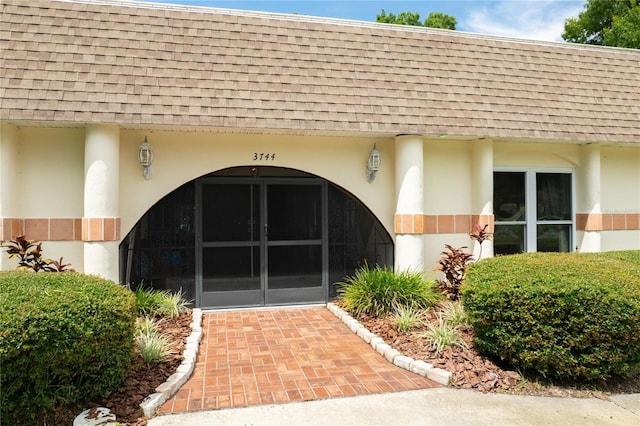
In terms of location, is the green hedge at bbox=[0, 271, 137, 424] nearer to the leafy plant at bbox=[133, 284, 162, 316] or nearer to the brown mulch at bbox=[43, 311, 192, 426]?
the brown mulch at bbox=[43, 311, 192, 426]

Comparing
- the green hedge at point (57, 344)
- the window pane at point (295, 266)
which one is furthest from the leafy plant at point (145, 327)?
the window pane at point (295, 266)

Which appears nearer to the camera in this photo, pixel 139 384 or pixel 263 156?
pixel 139 384

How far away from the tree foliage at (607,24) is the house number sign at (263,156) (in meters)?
16.4

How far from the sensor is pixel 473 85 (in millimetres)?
8008

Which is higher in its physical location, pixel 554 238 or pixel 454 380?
pixel 554 238

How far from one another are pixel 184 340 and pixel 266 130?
11.0 ft

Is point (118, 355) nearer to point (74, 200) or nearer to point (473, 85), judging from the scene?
point (74, 200)

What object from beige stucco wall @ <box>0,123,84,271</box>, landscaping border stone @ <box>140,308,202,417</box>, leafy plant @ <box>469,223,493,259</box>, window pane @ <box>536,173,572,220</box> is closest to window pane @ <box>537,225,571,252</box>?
window pane @ <box>536,173,572,220</box>

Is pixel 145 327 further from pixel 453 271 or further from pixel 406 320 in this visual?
pixel 453 271

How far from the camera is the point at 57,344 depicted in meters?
3.64

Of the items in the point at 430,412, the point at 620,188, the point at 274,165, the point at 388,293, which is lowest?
the point at 430,412

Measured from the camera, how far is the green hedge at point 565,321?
4.57 metres

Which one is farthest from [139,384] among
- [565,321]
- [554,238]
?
[554,238]

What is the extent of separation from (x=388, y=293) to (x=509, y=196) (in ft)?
11.7
